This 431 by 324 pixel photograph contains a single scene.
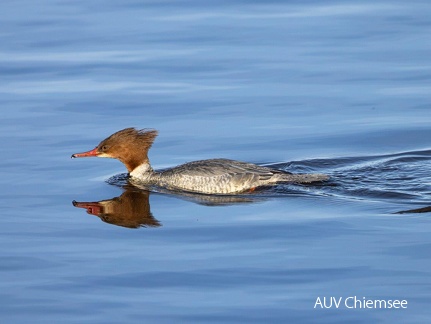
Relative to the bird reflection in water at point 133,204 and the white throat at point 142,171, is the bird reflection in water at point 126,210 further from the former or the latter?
the white throat at point 142,171

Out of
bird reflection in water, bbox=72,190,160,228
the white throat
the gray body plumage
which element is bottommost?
bird reflection in water, bbox=72,190,160,228

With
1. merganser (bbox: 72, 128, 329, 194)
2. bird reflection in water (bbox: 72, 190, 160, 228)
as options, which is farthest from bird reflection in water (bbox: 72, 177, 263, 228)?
merganser (bbox: 72, 128, 329, 194)

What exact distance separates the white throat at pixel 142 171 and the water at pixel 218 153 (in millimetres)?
215

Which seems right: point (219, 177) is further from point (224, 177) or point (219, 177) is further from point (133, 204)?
point (133, 204)

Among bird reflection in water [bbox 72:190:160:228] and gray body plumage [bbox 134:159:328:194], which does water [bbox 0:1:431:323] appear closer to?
bird reflection in water [bbox 72:190:160:228]

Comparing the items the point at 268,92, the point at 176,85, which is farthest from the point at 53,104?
the point at 268,92

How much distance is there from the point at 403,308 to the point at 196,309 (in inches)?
71.9

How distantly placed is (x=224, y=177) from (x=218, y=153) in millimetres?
1300

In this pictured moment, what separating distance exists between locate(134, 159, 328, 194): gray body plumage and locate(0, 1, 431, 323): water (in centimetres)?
19

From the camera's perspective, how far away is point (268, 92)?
1716cm

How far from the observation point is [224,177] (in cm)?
1391

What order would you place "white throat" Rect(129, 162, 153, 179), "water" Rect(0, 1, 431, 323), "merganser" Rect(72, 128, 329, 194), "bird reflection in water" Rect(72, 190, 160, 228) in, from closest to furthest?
"water" Rect(0, 1, 431, 323)
"bird reflection in water" Rect(72, 190, 160, 228)
"merganser" Rect(72, 128, 329, 194)
"white throat" Rect(129, 162, 153, 179)

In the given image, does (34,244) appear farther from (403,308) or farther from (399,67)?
(399,67)

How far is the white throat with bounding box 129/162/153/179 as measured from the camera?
47.4 ft
